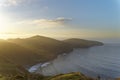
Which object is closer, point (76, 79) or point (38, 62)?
point (76, 79)

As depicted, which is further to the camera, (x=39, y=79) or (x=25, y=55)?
(x=25, y=55)

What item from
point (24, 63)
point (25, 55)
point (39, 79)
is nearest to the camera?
point (39, 79)

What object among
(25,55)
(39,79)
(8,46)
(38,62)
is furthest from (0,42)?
(39,79)

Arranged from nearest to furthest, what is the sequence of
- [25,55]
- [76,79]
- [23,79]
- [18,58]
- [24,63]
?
[76,79]
[23,79]
[24,63]
[18,58]
[25,55]

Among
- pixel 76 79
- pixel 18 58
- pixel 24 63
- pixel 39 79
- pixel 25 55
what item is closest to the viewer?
pixel 76 79

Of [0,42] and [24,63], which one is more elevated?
[0,42]

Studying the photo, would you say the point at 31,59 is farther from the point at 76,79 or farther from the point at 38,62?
the point at 76,79

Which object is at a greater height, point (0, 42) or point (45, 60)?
point (0, 42)

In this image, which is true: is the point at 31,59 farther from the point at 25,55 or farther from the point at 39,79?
the point at 39,79

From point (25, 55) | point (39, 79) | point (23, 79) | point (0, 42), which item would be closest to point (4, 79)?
point (23, 79)
